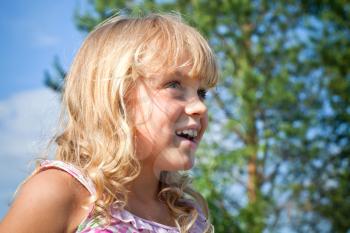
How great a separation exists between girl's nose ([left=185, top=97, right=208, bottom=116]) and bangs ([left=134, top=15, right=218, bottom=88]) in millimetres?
83

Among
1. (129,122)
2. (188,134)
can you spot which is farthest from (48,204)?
(188,134)

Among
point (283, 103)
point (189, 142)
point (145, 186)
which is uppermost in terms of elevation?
point (189, 142)

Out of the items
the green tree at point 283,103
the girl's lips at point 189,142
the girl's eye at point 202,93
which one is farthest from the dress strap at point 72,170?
the green tree at point 283,103

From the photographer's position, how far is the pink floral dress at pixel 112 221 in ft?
5.55

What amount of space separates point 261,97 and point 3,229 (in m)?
8.46

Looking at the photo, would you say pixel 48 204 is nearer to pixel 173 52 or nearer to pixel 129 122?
pixel 129 122

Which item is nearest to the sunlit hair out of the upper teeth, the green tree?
the upper teeth

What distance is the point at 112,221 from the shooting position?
174 centimetres

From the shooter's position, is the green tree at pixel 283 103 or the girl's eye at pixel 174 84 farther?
the green tree at pixel 283 103

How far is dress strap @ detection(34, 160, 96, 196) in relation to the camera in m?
1.70

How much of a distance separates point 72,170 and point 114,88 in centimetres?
29

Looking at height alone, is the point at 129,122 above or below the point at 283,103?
above

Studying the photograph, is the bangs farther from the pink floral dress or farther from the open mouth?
the pink floral dress

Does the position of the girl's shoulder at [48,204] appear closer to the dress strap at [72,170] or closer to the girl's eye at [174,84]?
the dress strap at [72,170]
